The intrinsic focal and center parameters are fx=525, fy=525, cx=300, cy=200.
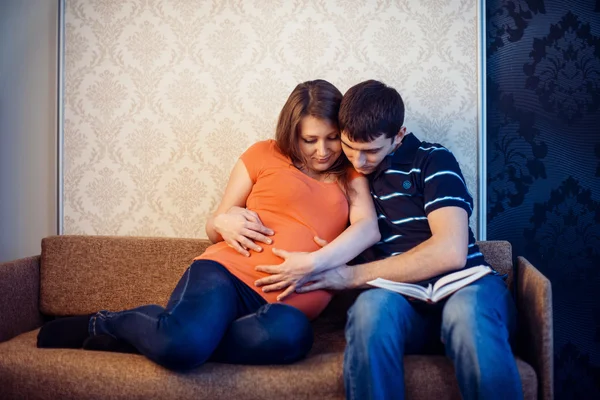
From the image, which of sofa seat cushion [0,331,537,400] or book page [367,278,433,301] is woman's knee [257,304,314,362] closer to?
sofa seat cushion [0,331,537,400]

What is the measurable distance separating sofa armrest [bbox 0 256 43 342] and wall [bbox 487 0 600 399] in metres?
1.82

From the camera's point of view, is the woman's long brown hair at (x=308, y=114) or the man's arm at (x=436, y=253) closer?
the man's arm at (x=436, y=253)

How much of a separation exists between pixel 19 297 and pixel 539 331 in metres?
1.76

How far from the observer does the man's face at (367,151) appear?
5.44 feet

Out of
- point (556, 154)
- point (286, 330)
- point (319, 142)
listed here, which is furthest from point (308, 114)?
point (556, 154)

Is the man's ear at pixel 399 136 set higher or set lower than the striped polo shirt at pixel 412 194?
higher

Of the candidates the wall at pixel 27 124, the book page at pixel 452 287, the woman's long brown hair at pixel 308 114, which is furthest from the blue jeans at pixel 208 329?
the wall at pixel 27 124

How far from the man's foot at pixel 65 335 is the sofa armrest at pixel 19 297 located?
11.5 inches

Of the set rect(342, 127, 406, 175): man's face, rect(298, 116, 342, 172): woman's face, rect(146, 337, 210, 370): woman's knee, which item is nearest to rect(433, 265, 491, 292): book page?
rect(342, 127, 406, 175): man's face

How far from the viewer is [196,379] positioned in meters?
1.43

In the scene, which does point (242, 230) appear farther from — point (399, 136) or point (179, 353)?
point (399, 136)

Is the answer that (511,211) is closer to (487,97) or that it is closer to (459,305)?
(487,97)

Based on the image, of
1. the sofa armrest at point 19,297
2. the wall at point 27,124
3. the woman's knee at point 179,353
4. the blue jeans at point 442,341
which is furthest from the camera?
the wall at point 27,124

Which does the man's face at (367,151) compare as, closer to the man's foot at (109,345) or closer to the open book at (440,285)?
the open book at (440,285)
